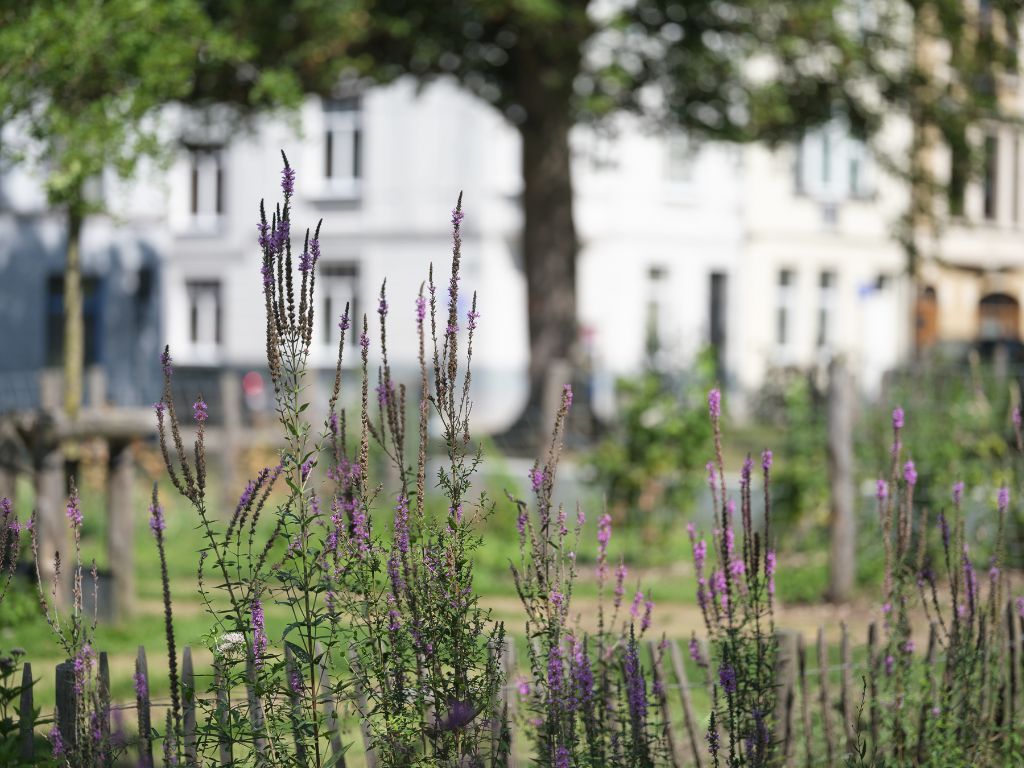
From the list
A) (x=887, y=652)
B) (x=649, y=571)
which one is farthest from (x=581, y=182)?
(x=887, y=652)

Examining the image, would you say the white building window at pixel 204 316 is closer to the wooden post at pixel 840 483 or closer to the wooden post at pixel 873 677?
the wooden post at pixel 840 483

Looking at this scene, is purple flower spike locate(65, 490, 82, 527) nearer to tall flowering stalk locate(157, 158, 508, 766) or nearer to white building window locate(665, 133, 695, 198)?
tall flowering stalk locate(157, 158, 508, 766)

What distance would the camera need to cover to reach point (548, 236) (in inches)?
865

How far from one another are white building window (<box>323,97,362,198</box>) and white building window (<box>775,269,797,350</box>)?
34.1ft

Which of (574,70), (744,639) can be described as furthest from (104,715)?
(574,70)

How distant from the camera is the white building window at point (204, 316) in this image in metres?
39.2

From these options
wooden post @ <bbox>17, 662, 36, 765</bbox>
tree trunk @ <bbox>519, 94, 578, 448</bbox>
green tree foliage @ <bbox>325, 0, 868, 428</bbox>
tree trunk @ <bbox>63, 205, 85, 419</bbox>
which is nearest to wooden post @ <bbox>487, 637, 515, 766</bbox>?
wooden post @ <bbox>17, 662, 36, 765</bbox>

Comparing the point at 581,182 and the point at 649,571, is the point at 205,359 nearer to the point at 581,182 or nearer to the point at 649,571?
the point at 581,182

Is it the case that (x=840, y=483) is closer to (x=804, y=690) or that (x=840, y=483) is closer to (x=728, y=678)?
(x=804, y=690)

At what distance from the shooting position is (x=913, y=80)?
21.2 m

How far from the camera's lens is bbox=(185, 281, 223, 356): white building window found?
39250 mm

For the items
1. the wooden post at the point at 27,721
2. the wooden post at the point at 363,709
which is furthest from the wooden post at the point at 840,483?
the wooden post at the point at 27,721

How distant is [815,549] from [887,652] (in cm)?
721

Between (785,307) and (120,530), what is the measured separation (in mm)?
32952
